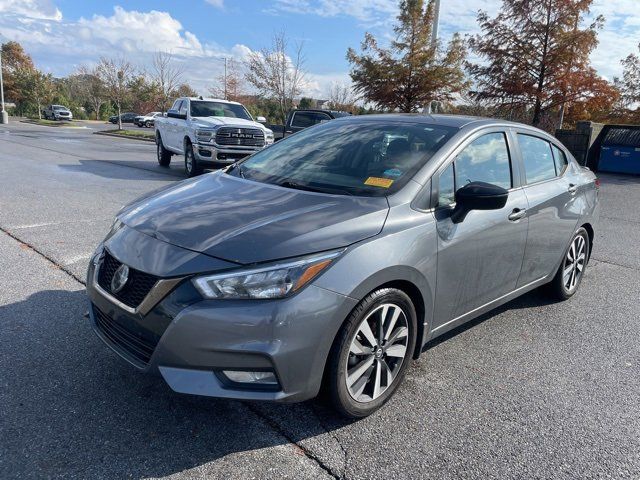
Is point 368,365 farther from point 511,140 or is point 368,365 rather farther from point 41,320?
point 41,320

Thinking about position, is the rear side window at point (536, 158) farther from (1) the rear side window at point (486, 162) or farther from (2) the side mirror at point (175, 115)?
(2) the side mirror at point (175, 115)

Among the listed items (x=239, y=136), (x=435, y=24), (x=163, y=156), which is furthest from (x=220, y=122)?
(x=435, y=24)

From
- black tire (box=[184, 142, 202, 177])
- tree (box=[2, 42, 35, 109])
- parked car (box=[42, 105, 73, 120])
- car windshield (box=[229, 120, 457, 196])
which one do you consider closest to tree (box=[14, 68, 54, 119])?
tree (box=[2, 42, 35, 109])

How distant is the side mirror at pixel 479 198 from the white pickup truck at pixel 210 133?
9.47 metres

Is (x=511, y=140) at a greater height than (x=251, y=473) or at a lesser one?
greater

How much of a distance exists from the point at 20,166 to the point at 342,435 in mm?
12778

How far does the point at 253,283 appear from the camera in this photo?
7.50 ft

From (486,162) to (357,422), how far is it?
202 cm

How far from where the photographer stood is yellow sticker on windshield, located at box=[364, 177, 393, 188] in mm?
3027

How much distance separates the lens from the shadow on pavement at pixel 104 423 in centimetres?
230

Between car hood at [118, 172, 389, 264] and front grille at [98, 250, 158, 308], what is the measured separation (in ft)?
0.71

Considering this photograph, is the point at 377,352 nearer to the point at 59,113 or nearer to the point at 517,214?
the point at 517,214

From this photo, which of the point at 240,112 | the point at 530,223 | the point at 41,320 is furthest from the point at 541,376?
the point at 240,112

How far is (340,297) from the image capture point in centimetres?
239
